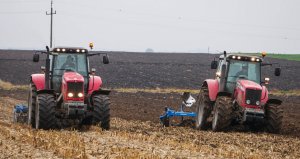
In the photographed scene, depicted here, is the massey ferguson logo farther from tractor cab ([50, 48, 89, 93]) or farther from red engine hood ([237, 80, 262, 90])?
tractor cab ([50, 48, 89, 93])

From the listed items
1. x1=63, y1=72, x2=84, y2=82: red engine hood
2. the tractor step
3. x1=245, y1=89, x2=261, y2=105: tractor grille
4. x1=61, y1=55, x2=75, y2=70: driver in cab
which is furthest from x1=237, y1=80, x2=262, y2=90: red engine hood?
the tractor step

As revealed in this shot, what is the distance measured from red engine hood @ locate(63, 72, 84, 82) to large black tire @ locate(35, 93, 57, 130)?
0.73 meters

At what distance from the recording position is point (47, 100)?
53.5 feet

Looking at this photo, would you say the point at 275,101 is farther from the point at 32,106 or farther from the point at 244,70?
the point at 32,106

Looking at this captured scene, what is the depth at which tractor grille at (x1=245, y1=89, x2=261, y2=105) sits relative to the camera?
17531 mm

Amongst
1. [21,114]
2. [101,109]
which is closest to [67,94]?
[101,109]

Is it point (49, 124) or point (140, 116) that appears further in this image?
point (140, 116)

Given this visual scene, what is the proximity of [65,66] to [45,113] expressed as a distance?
212cm

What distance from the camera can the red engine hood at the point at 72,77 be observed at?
54.2 feet

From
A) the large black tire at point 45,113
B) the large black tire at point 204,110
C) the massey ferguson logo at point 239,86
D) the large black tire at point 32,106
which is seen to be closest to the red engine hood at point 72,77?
the large black tire at point 45,113

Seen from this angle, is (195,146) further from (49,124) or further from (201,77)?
(201,77)

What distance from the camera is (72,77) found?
16734 mm

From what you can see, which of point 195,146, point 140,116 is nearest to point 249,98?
point 195,146

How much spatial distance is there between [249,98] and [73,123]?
215 inches
